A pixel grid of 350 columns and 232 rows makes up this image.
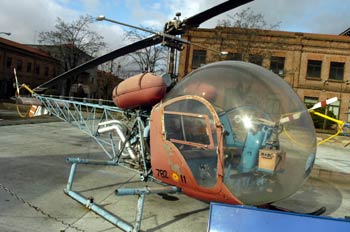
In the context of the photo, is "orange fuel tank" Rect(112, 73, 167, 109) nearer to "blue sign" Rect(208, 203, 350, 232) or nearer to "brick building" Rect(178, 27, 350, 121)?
"blue sign" Rect(208, 203, 350, 232)

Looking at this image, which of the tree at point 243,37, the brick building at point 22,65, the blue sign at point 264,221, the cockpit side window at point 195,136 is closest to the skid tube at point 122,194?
the cockpit side window at point 195,136

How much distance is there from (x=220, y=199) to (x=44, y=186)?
332cm

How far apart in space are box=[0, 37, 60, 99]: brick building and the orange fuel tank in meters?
48.8

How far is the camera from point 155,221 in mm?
4324

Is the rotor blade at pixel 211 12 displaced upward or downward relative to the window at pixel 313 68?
downward

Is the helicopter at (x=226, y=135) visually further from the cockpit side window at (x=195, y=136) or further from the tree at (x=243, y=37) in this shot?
the tree at (x=243, y=37)

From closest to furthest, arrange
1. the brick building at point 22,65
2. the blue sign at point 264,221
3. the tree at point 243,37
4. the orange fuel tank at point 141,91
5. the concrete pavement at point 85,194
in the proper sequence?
the blue sign at point 264,221 < the concrete pavement at point 85,194 < the orange fuel tank at point 141,91 < the tree at point 243,37 < the brick building at point 22,65

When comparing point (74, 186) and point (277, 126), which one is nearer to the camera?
point (277, 126)

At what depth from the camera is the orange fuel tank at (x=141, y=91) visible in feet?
14.7

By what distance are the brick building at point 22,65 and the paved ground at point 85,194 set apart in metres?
45.4

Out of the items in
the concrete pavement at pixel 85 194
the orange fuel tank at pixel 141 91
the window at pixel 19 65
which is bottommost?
the concrete pavement at pixel 85 194

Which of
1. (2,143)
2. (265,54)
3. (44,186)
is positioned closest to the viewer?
(44,186)

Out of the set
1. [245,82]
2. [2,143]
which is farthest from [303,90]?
[245,82]

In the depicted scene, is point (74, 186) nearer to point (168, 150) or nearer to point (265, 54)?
point (168, 150)
